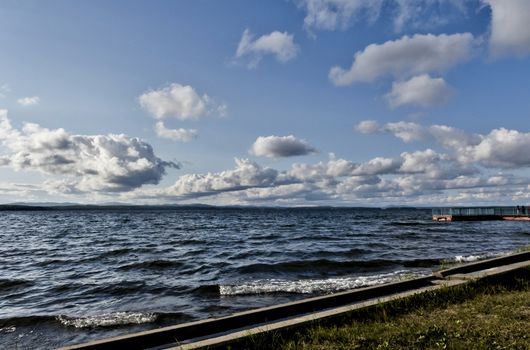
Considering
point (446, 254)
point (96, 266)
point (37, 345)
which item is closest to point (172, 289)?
point (37, 345)

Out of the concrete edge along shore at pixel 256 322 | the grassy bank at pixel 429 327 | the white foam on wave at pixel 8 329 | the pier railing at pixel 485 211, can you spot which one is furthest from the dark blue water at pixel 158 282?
the pier railing at pixel 485 211

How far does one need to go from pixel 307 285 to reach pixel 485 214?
68387mm

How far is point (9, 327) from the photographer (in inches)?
435

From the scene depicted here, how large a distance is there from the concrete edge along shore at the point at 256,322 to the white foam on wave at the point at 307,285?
16.2 ft

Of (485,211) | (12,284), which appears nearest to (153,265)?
(12,284)

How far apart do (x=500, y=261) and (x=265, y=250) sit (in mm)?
17293

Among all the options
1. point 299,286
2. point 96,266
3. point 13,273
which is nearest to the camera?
point 299,286

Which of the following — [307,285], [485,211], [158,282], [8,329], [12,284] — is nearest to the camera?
[8,329]

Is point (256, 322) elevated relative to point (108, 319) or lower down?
elevated

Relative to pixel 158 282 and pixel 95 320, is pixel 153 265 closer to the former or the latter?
pixel 158 282

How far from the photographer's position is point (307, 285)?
50.7 feet

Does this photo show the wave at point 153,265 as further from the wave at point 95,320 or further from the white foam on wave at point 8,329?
the white foam on wave at point 8,329

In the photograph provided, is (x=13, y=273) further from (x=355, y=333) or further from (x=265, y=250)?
(x=355, y=333)

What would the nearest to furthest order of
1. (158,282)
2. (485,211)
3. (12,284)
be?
(158,282) < (12,284) < (485,211)
